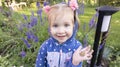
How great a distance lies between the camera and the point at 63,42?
8.75ft

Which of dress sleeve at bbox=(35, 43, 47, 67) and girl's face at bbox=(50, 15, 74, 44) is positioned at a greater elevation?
girl's face at bbox=(50, 15, 74, 44)

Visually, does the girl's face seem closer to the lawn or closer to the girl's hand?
the girl's hand

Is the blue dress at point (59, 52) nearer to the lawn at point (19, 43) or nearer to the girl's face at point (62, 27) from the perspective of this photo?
the girl's face at point (62, 27)

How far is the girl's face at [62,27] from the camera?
256 cm

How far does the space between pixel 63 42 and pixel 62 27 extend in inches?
6.2

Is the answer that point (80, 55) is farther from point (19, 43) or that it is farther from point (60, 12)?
point (19, 43)

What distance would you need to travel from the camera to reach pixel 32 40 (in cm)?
439

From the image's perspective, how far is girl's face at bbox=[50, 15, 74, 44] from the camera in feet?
8.40

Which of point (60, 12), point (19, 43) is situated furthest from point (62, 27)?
point (19, 43)

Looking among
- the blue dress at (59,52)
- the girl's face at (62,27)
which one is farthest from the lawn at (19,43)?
the girl's face at (62,27)

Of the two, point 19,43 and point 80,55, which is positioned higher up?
point 80,55

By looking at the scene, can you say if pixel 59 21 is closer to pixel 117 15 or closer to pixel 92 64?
pixel 92 64

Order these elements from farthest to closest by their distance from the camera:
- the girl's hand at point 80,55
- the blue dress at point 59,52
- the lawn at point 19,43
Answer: the lawn at point 19,43 < the blue dress at point 59,52 < the girl's hand at point 80,55

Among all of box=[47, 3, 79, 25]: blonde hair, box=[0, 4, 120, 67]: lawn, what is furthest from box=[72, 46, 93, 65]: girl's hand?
box=[0, 4, 120, 67]: lawn
